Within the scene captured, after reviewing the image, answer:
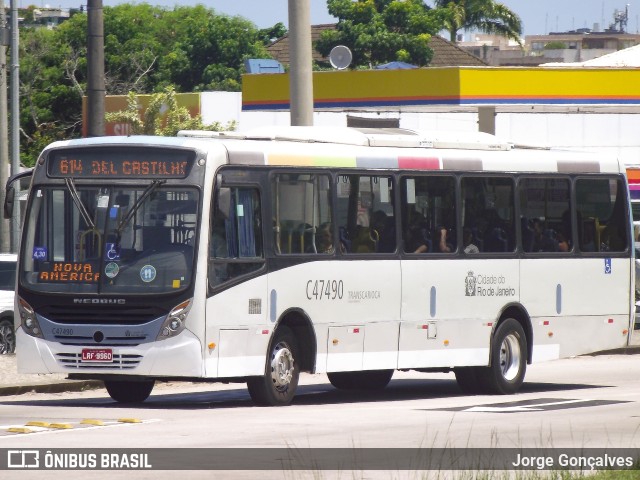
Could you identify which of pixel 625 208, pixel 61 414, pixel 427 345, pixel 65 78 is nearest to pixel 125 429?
pixel 61 414

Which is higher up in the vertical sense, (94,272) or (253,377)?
(94,272)

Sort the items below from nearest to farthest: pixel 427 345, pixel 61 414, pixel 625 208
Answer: pixel 61 414 → pixel 427 345 → pixel 625 208

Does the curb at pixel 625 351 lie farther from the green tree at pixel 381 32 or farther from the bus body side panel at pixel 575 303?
the green tree at pixel 381 32

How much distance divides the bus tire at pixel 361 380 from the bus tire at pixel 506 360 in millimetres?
1519

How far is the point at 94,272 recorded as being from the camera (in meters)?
16.5

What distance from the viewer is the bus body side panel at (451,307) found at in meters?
18.8

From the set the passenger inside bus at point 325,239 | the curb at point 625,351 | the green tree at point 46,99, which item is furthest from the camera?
the green tree at point 46,99

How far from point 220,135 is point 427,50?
66885 millimetres

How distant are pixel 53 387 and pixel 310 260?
4.55m

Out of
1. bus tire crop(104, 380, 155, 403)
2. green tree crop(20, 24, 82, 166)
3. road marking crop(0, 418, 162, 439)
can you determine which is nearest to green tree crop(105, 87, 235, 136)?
green tree crop(20, 24, 82, 166)

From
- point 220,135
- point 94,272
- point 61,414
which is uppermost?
point 220,135

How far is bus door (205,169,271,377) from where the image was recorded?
53.8 ft

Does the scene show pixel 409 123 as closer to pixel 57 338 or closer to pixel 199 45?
pixel 57 338

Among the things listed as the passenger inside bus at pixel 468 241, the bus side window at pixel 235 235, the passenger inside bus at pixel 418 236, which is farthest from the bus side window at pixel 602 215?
the bus side window at pixel 235 235
